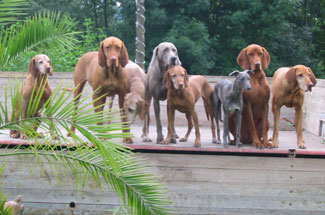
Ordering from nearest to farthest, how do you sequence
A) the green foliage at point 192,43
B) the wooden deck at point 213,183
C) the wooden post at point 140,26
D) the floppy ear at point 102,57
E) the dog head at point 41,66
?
the wooden deck at point 213,183
the floppy ear at point 102,57
the dog head at point 41,66
the wooden post at point 140,26
the green foliage at point 192,43

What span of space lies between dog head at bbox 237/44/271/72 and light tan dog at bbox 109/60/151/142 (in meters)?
1.38

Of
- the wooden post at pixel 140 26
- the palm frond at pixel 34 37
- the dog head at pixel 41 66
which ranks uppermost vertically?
the wooden post at pixel 140 26

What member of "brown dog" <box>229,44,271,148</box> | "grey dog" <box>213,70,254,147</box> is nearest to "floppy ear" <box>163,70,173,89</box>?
"grey dog" <box>213,70,254,147</box>

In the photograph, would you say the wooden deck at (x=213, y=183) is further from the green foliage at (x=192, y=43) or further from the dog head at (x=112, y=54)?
the green foliage at (x=192, y=43)

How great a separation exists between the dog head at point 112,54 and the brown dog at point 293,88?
2028mm

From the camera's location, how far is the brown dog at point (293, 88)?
17.3ft

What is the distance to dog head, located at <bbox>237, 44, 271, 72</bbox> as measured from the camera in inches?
220

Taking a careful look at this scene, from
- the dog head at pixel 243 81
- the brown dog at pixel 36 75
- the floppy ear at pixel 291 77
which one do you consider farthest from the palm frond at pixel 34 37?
the floppy ear at pixel 291 77

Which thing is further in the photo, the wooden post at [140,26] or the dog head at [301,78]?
the wooden post at [140,26]

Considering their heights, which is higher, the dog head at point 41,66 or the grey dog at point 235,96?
the dog head at point 41,66

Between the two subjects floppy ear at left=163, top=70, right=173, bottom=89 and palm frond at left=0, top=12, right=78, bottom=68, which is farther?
floppy ear at left=163, top=70, right=173, bottom=89

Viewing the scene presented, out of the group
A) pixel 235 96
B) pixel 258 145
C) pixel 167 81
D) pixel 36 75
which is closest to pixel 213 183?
pixel 258 145

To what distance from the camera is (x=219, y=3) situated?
20406mm

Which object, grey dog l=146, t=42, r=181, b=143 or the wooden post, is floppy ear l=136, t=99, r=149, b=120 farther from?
the wooden post
